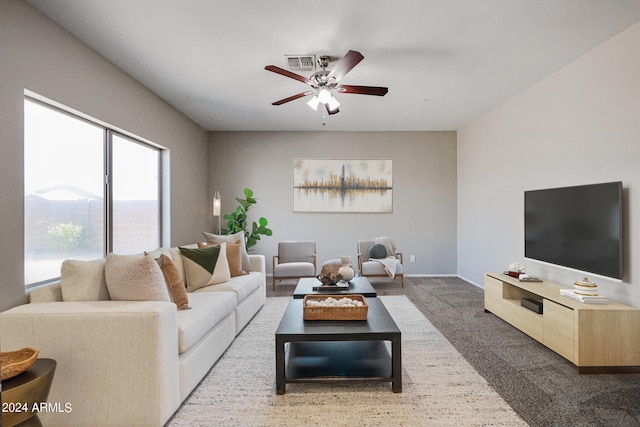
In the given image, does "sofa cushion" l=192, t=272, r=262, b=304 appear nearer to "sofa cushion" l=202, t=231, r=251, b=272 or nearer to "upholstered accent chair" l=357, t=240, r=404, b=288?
"sofa cushion" l=202, t=231, r=251, b=272

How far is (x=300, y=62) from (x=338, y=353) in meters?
2.69

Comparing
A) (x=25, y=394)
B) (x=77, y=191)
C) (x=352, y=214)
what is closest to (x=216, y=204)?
(x=352, y=214)

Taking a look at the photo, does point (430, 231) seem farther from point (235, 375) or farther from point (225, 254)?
point (235, 375)

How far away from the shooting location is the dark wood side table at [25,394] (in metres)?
1.62

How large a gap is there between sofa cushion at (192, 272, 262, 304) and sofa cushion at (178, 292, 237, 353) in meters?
0.14

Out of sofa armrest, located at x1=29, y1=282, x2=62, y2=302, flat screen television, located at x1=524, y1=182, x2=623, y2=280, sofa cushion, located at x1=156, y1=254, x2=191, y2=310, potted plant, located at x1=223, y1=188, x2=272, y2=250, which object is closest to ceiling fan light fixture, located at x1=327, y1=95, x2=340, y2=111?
sofa cushion, located at x1=156, y1=254, x2=191, y2=310

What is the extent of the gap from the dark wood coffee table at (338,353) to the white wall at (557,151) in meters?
2.12

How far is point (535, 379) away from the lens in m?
2.69

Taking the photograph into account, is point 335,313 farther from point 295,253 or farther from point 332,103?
point 295,253

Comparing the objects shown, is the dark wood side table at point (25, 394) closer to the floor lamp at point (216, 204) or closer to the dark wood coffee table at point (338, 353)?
the dark wood coffee table at point (338, 353)

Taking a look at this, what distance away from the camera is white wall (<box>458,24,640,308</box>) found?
304cm

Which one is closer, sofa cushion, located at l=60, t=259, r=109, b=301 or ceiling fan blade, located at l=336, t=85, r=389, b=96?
sofa cushion, located at l=60, t=259, r=109, b=301

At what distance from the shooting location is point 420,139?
265 inches

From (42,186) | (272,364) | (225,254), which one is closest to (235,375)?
(272,364)
